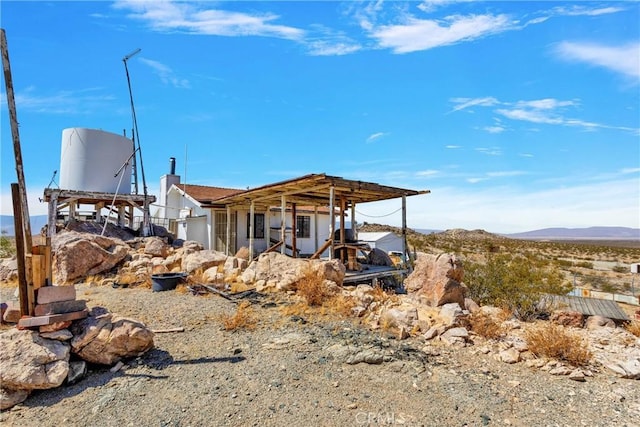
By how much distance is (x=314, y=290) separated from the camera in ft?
26.9

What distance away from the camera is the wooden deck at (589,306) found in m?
9.46

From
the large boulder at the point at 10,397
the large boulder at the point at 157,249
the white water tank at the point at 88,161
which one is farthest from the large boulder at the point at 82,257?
the large boulder at the point at 10,397

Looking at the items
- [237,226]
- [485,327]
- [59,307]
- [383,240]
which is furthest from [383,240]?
[59,307]

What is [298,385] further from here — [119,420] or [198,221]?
[198,221]

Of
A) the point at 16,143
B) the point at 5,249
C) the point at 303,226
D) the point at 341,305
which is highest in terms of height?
the point at 16,143

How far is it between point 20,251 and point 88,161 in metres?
12.8

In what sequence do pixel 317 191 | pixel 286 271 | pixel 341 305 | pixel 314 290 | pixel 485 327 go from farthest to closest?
pixel 317 191 < pixel 286 271 < pixel 314 290 < pixel 341 305 < pixel 485 327

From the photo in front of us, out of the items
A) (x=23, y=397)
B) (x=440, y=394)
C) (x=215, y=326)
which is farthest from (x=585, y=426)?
(x=23, y=397)

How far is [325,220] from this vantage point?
811 inches

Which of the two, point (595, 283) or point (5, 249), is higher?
point (5, 249)

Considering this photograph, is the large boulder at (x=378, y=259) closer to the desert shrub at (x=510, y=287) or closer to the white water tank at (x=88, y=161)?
the desert shrub at (x=510, y=287)

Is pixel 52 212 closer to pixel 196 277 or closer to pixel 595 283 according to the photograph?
pixel 196 277

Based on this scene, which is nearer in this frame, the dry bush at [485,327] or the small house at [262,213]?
the dry bush at [485,327]

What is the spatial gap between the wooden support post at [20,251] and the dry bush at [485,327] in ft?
23.7
